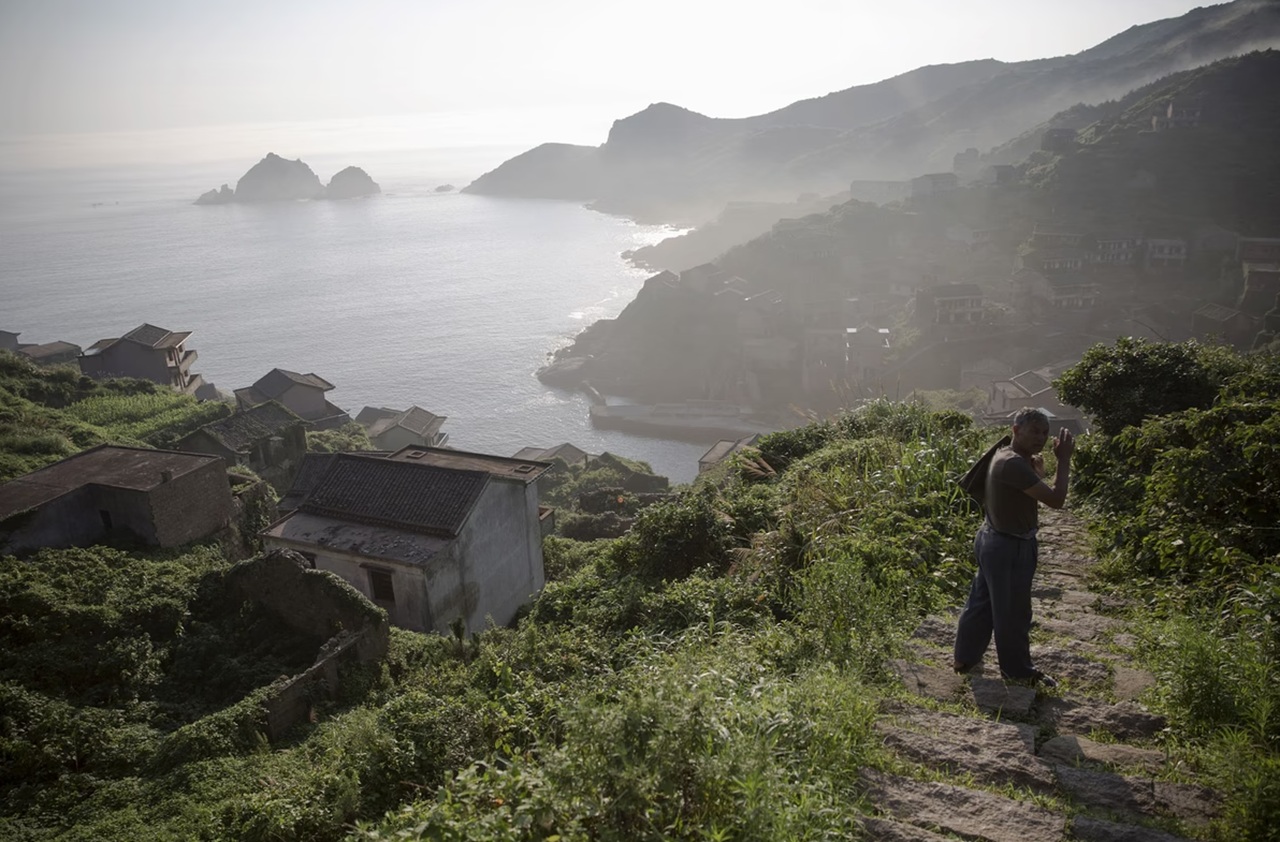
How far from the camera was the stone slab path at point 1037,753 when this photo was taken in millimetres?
3186

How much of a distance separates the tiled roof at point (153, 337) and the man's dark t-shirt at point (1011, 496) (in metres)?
45.4

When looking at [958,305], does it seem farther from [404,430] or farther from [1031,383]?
[404,430]

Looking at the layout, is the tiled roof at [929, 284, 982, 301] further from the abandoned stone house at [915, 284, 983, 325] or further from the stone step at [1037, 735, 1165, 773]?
the stone step at [1037, 735, 1165, 773]

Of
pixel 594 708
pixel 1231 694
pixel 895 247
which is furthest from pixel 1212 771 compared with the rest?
pixel 895 247

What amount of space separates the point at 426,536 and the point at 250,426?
729 inches

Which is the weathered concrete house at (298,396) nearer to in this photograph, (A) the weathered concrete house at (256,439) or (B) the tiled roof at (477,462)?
(A) the weathered concrete house at (256,439)

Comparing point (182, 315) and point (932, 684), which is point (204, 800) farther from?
point (182, 315)

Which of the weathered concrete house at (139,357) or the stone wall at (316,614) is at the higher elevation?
the weathered concrete house at (139,357)

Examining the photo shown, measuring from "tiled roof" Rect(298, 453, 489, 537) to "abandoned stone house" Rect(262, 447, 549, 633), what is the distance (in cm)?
2

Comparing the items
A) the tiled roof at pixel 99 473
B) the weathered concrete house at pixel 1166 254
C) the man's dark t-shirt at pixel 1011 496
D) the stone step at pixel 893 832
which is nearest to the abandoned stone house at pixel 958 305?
the weathered concrete house at pixel 1166 254

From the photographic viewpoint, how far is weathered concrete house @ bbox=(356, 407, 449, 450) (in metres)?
42.9

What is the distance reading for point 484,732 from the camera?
500cm

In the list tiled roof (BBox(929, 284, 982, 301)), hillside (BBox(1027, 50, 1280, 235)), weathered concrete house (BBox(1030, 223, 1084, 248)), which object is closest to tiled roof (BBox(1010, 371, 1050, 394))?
tiled roof (BBox(929, 284, 982, 301))

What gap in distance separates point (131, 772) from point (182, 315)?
287 feet
